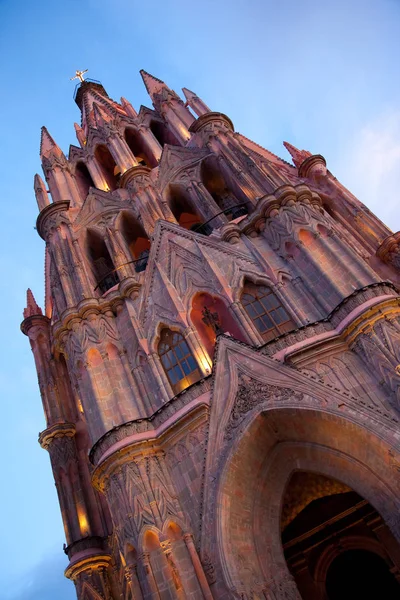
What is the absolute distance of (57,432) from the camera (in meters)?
24.0

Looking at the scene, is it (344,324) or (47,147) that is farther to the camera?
(47,147)

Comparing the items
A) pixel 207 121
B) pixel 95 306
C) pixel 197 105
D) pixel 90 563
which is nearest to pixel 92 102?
pixel 197 105

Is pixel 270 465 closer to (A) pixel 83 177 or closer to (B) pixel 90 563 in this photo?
(B) pixel 90 563

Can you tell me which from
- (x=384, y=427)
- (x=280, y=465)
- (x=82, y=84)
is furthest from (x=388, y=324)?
(x=82, y=84)

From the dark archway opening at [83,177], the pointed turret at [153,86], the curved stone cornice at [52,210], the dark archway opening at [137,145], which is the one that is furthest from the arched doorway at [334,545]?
the pointed turret at [153,86]

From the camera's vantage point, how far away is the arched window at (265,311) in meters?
18.0

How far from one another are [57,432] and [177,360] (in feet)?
28.6

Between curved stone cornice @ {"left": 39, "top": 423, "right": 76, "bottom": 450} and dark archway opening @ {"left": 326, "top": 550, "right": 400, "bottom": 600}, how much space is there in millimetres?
12614

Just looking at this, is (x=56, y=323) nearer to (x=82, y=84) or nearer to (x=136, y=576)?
(x=136, y=576)

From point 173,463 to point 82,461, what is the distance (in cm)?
880

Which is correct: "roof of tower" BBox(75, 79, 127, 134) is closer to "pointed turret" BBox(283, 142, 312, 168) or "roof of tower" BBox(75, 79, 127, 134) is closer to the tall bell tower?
the tall bell tower

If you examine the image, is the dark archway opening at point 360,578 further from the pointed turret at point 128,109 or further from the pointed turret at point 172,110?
the pointed turret at point 128,109

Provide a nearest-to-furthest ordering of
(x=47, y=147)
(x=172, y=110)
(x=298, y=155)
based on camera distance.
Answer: (x=298, y=155), (x=172, y=110), (x=47, y=147)

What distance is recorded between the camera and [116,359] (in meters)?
19.7
